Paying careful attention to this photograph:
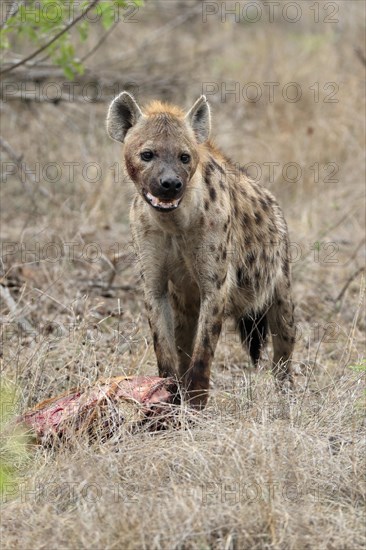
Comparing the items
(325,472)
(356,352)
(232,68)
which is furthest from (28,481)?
(232,68)

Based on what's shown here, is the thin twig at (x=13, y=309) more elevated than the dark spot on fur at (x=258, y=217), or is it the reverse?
the dark spot on fur at (x=258, y=217)

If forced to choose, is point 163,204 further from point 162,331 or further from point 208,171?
point 162,331

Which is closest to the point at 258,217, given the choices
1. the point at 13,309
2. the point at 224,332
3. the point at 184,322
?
the point at 184,322

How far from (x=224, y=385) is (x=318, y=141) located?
571 cm

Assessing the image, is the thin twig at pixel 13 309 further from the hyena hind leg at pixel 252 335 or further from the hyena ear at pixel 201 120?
the hyena ear at pixel 201 120

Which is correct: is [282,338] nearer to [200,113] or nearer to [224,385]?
[224,385]

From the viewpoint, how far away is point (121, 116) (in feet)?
17.8

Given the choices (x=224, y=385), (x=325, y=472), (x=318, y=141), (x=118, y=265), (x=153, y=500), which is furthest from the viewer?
(x=318, y=141)

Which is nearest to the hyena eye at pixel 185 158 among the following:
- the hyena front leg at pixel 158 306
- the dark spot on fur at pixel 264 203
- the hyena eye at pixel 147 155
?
the hyena eye at pixel 147 155

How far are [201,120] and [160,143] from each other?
46 centimetres

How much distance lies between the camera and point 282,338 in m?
6.24

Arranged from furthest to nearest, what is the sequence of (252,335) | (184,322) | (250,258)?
(252,335) → (250,258) → (184,322)

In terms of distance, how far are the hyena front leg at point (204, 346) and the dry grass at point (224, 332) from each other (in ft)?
0.42

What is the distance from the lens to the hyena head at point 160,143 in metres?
5.02
